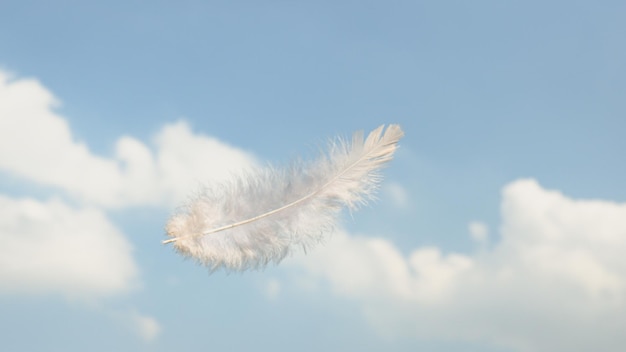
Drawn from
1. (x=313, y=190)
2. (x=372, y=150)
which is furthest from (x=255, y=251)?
(x=372, y=150)

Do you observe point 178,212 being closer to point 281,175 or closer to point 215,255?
point 215,255

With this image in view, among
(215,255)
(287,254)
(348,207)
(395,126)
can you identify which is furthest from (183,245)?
(395,126)

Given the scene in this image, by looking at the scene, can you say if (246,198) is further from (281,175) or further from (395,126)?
(395,126)

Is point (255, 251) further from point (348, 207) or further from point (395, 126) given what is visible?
point (395, 126)

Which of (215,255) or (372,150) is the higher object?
(372,150)

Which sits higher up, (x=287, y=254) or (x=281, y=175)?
(x=281, y=175)
